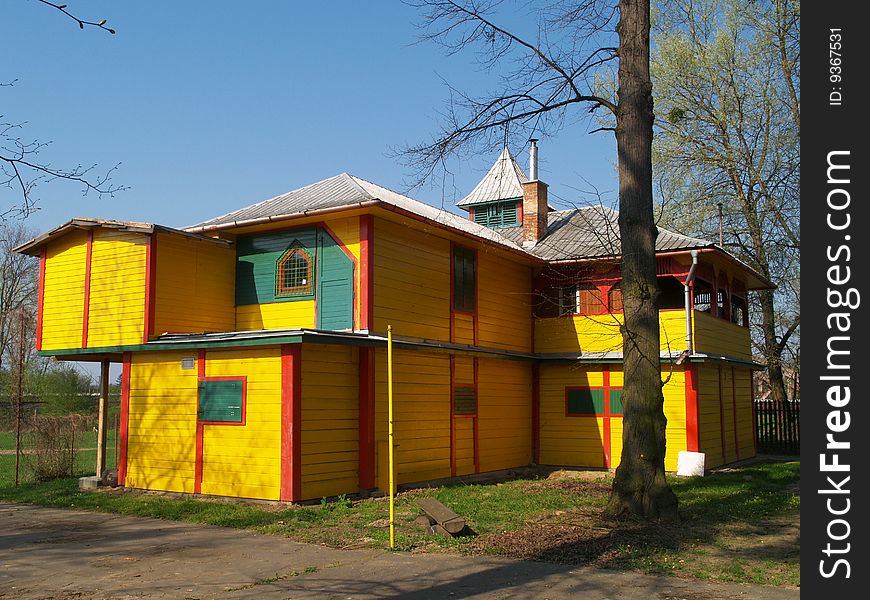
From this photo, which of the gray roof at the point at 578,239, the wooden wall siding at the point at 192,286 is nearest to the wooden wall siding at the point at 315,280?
the wooden wall siding at the point at 192,286

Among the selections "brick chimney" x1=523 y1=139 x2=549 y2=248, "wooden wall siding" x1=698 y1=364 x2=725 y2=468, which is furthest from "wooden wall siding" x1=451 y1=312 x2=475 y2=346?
"wooden wall siding" x1=698 y1=364 x2=725 y2=468

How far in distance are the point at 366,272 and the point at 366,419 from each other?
2.85 m

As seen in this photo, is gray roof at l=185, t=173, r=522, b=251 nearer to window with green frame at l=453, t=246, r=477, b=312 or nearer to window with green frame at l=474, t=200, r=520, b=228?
window with green frame at l=453, t=246, r=477, b=312

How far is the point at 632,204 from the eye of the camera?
12.1 meters

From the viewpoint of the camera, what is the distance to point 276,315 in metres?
17.1

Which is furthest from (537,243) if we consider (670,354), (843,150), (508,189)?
(843,150)

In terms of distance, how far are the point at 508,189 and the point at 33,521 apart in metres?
16.3

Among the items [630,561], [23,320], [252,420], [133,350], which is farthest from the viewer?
[23,320]

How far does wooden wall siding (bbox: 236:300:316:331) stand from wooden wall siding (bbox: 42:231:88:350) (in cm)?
335

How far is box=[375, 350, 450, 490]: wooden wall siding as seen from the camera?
619 inches

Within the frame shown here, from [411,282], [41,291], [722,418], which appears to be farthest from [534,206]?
[41,291]

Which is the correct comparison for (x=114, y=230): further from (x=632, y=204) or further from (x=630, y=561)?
(x=630, y=561)

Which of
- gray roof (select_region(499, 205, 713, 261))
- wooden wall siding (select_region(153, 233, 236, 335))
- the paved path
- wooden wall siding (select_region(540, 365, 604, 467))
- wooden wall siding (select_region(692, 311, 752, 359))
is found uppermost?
gray roof (select_region(499, 205, 713, 261))

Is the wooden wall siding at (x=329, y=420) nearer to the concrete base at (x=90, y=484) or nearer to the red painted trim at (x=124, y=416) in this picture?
the red painted trim at (x=124, y=416)
